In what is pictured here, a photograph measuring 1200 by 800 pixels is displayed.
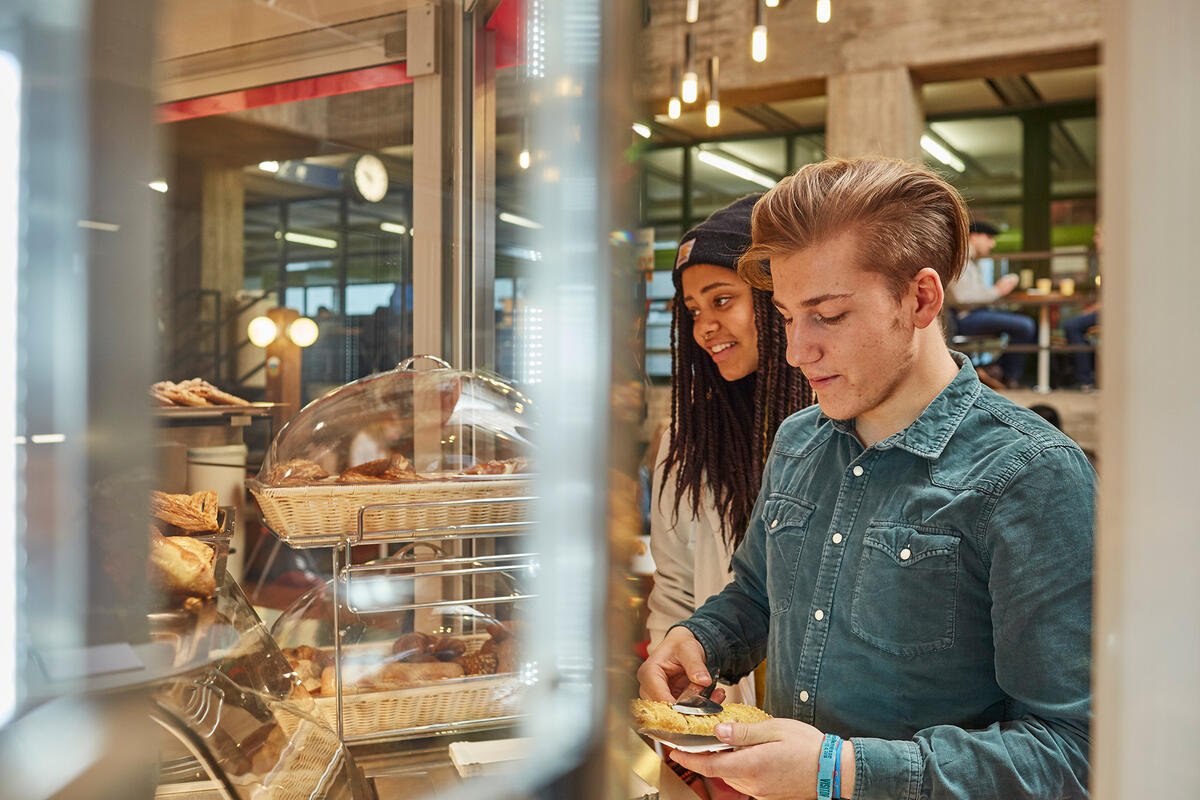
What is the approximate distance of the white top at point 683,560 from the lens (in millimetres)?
1706

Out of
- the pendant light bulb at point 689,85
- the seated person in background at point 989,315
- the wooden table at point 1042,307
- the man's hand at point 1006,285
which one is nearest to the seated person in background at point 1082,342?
the wooden table at point 1042,307

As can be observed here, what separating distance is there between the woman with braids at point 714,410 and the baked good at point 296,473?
2.55ft

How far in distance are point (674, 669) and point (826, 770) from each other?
0.35 metres

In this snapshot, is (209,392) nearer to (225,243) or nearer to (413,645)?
(225,243)

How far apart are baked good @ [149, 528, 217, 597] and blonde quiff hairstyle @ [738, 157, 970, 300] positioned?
0.76 m

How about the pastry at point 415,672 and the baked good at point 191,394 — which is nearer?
the baked good at point 191,394

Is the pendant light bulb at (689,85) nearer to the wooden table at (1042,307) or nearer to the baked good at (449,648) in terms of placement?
the baked good at (449,648)

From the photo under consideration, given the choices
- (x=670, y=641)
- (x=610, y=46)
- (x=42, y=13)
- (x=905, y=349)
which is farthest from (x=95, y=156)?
(x=670, y=641)

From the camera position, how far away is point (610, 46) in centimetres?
50

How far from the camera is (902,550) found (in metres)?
1.02

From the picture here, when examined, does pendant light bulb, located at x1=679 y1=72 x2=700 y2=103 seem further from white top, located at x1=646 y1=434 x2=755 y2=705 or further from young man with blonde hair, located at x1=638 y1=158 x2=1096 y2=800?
young man with blonde hair, located at x1=638 y1=158 x2=1096 y2=800

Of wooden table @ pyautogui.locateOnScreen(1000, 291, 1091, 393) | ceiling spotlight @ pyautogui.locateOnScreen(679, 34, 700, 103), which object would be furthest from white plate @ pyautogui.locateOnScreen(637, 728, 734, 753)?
wooden table @ pyautogui.locateOnScreen(1000, 291, 1091, 393)

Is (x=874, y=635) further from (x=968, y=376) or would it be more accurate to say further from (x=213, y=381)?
(x=213, y=381)

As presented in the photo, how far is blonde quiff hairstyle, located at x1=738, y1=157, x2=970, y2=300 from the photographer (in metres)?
1.08
